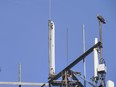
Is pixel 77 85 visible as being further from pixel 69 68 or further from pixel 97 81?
pixel 97 81

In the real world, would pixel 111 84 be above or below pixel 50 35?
below

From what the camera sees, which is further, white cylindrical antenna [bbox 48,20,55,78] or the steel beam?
white cylindrical antenna [bbox 48,20,55,78]

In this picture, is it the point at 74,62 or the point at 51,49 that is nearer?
the point at 74,62

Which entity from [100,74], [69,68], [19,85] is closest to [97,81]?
[100,74]

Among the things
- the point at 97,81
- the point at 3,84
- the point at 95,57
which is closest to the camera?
the point at 97,81

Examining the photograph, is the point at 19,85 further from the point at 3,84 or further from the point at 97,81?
the point at 97,81

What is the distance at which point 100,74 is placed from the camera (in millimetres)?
8539

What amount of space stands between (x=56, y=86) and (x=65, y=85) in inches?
17.6

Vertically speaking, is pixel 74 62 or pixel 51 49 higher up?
pixel 51 49

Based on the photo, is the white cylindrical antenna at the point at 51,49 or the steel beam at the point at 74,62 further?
the white cylindrical antenna at the point at 51,49

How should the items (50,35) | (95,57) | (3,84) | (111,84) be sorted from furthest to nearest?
1. (3,84)
2. (50,35)
3. (95,57)
4. (111,84)

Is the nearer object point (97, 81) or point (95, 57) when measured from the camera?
point (97, 81)

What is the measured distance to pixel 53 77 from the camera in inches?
396

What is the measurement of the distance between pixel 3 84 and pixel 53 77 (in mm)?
2192
